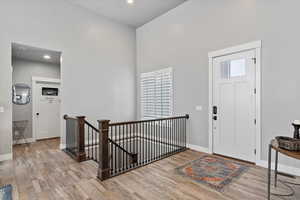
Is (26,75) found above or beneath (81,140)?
above

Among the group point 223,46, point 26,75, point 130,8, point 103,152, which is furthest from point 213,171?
point 26,75

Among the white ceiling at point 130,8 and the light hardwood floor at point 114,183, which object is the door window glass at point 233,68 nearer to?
the light hardwood floor at point 114,183

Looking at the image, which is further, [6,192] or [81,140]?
[81,140]

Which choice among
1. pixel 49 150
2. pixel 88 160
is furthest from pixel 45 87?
pixel 88 160

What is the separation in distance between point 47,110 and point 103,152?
175 inches

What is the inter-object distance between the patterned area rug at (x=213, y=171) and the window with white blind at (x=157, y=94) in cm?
189

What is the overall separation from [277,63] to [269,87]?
1.55ft

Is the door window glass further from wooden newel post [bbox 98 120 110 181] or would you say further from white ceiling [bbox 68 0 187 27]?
wooden newel post [bbox 98 120 110 181]

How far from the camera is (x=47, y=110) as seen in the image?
582cm

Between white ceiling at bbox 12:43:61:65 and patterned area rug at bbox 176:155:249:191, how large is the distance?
465 cm

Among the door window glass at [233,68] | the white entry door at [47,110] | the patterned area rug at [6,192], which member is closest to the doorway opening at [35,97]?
the white entry door at [47,110]

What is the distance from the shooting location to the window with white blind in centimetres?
489

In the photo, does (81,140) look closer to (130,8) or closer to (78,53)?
(78,53)

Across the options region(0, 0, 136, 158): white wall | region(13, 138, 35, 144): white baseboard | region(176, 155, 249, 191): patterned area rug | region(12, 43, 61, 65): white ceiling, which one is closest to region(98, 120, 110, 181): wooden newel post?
region(176, 155, 249, 191): patterned area rug
